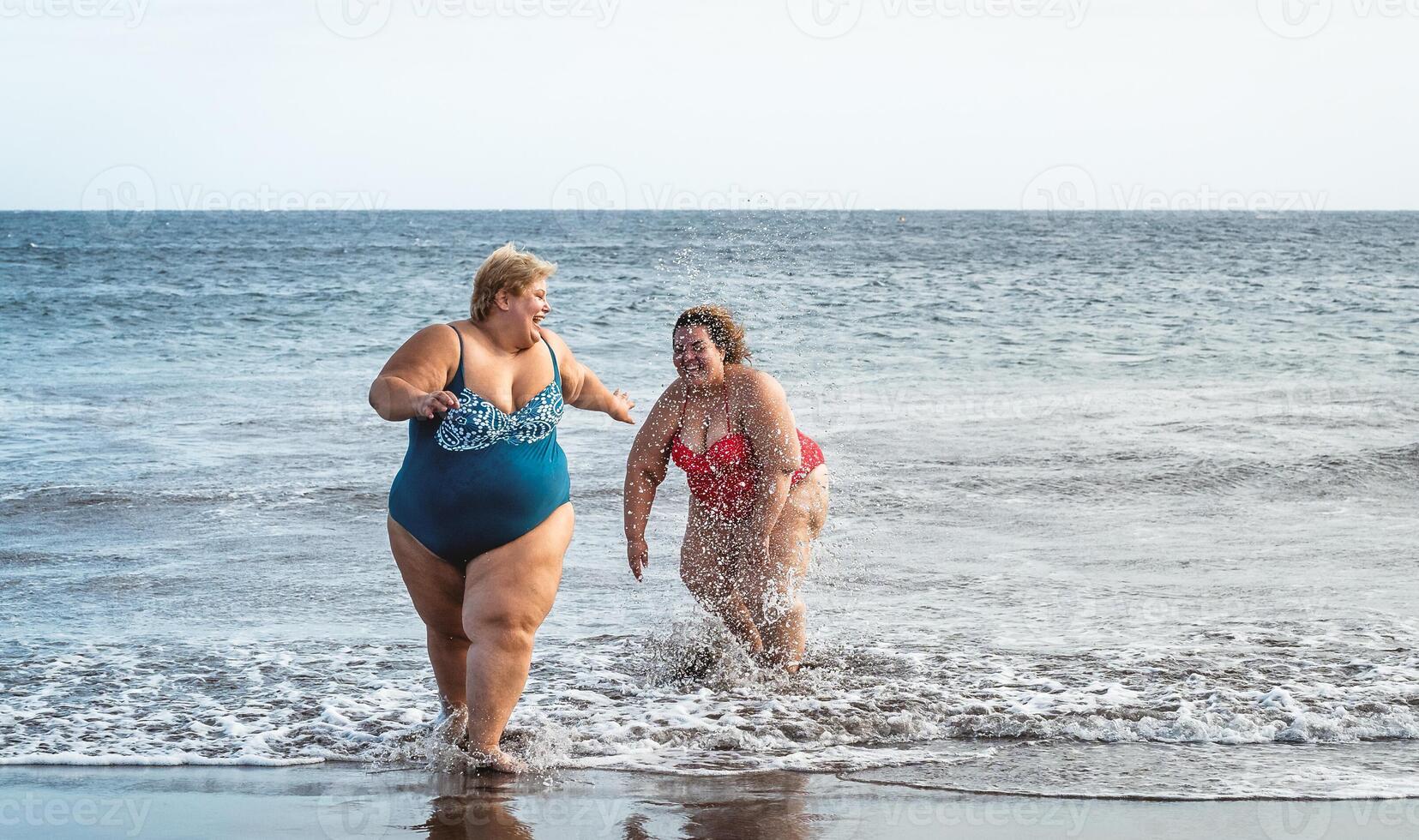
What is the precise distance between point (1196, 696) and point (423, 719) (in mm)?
3001

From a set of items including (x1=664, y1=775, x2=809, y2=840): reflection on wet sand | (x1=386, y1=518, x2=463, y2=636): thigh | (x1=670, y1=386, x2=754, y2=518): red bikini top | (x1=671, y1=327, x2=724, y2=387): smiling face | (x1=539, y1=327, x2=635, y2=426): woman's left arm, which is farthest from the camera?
(x1=670, y1=386, x2=754, y2=518): red bikini top

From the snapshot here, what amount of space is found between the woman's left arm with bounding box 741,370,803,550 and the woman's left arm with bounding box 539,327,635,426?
2.13ft

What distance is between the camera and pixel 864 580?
7.29 m

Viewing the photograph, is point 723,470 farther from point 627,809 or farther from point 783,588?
point 627,809

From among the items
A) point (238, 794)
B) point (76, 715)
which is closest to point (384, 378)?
point (238, 794)

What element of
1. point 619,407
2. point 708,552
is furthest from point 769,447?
point 619,407

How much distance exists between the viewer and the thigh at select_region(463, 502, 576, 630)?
13.5 ft

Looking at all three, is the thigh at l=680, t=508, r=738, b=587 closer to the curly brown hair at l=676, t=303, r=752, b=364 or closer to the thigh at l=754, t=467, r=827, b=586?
the thigh at l=754, t=467, r=827, b=586

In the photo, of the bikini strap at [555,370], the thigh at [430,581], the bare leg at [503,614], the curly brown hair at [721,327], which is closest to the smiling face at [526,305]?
the bikini strap at [555,370]

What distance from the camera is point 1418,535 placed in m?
8.16

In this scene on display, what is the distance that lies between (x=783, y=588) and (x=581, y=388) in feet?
4.95

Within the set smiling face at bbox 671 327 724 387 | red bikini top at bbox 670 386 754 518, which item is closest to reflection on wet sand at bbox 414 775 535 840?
red bikini top at bbox 670 386 754 518

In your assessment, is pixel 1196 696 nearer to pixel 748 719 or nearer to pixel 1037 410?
pixel 748 719

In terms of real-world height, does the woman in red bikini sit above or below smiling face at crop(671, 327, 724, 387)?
below
